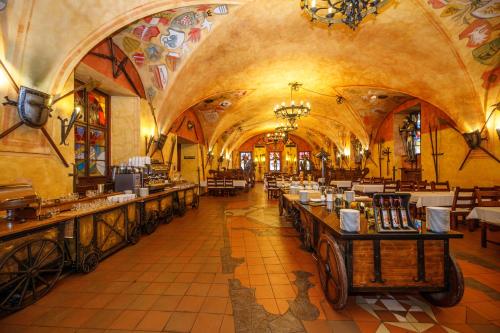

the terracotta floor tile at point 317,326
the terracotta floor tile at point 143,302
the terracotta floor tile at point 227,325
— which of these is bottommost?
the terracotta floor tile at point 317,326

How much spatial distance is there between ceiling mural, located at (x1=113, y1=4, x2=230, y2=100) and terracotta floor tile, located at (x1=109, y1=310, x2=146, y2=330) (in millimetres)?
4909

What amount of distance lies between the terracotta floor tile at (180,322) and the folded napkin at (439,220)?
224 cm

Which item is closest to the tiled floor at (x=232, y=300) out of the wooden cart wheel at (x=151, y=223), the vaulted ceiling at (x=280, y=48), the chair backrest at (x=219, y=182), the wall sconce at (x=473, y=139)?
the wooden cart wheel at (x=151, y=223)

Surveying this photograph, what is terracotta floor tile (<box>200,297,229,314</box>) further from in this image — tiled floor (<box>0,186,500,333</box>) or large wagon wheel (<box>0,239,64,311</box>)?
large wagon wheel (<box>0,239,64,311</box>)

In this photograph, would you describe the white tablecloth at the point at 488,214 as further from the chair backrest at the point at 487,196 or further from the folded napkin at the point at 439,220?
the folded napkin at the point at 439,220

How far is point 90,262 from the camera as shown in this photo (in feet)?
10.3

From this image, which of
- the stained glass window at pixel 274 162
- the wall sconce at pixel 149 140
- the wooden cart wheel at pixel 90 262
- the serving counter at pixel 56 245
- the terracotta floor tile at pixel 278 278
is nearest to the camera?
the serving counter at pixel 56 245

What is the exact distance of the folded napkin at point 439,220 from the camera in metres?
2.08

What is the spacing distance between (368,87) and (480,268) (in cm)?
710

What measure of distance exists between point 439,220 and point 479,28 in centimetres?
Result: 568

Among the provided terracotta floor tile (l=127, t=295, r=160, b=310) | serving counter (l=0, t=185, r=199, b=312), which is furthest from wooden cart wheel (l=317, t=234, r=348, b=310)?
serving counter (l=0, t=185, r=199, b=312)

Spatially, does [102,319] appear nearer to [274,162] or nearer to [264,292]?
[264,292]

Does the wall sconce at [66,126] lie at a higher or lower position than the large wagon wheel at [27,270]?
higher

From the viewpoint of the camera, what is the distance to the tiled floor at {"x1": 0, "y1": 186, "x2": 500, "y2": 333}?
2.06m
